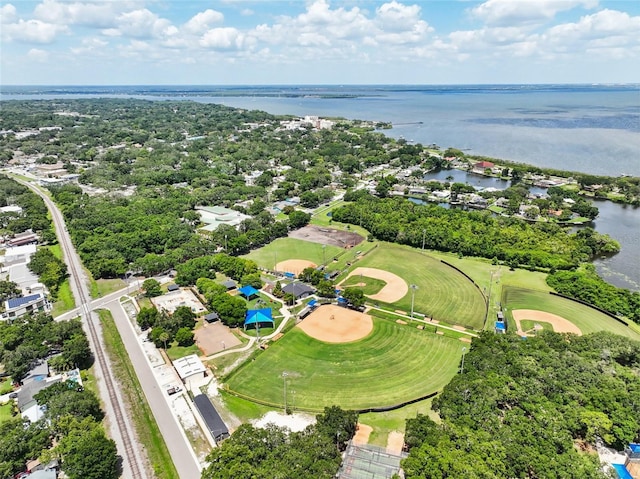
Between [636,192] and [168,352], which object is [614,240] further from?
[168,352]

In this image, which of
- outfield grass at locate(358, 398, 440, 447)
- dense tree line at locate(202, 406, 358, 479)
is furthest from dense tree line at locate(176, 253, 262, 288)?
dense tree line at locate(202, 406, 358, 479)

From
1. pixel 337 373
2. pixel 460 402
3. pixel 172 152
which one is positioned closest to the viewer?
pixel 460 402

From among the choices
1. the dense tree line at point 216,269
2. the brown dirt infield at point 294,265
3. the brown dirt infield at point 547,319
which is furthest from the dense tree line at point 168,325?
the brown dirt infield at point 547,319

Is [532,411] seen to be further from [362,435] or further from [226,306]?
[226,306]

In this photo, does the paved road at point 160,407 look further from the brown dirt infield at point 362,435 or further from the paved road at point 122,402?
the brown dirt infield at point 362,435

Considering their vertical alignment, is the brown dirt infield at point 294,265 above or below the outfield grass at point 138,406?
below

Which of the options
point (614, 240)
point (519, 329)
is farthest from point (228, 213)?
point (614, 240)

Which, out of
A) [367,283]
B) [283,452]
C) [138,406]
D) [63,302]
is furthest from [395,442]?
[63,302]
